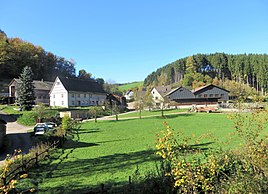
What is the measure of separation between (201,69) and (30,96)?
8923 centimetres

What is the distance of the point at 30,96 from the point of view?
45125mm

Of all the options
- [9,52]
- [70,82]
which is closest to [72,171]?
[70,82]

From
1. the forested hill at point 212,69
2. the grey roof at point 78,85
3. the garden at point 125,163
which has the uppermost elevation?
the forested hill at point 212,69

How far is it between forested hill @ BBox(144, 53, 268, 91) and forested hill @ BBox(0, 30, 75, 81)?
59145 millimetres

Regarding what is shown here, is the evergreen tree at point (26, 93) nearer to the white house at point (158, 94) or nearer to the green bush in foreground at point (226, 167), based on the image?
the white house at point (158, 94)

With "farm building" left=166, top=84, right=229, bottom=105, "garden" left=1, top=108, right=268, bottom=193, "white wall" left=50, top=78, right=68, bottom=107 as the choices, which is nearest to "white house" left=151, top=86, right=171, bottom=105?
"farm building" left=166, top=84, right=229, bottom=105

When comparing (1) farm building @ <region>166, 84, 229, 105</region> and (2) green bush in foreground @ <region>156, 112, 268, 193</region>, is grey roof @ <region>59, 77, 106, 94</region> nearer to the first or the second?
(1) farm building @ <region>166, 84, 229, 105</region>

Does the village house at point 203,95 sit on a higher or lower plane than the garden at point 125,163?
higher

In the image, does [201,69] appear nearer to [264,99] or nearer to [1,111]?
[1,111]

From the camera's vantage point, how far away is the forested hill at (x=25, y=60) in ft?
259

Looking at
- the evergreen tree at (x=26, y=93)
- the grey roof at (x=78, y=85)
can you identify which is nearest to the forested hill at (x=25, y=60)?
the grey roof at (x=78, y=85)

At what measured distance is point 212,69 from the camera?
10944 centimetres

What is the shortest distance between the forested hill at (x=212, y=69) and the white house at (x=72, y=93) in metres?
45.3

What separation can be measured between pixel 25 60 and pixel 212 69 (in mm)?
89643
